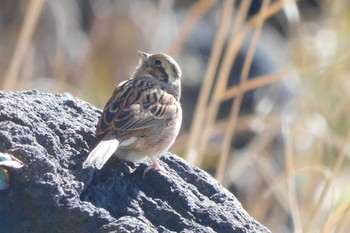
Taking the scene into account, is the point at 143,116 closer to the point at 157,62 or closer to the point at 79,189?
the point at 157,62

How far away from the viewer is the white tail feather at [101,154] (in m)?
2.85

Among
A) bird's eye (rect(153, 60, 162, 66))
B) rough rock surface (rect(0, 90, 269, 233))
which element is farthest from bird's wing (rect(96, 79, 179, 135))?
rough rock surface (rect(0, 90, 269, 233))

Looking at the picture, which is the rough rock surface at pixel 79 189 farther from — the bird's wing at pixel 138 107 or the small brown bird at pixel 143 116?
the bird's wing at pixel 138 107

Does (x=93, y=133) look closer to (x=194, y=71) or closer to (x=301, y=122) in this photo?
(x=301, y=122)

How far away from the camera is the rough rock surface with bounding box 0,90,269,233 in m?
2.66

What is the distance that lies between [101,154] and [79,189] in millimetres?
244

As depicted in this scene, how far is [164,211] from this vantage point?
2.83 metres

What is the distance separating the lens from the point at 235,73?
8367 mm

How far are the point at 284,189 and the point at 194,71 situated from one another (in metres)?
3.40

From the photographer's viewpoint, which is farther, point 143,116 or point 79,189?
point 143,116

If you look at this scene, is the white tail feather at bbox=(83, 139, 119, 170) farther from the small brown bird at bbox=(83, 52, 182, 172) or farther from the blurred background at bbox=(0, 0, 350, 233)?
the blurred background at bbox=(0, 0, 350, 233)

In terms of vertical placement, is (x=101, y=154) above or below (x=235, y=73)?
below

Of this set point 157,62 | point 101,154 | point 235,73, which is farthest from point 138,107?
point 235,73

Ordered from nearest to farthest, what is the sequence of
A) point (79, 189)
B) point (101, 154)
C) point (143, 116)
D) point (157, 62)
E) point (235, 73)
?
point (79, 189), point (101, 154), point (143, 116), point (157, 62), point (235, 73)
